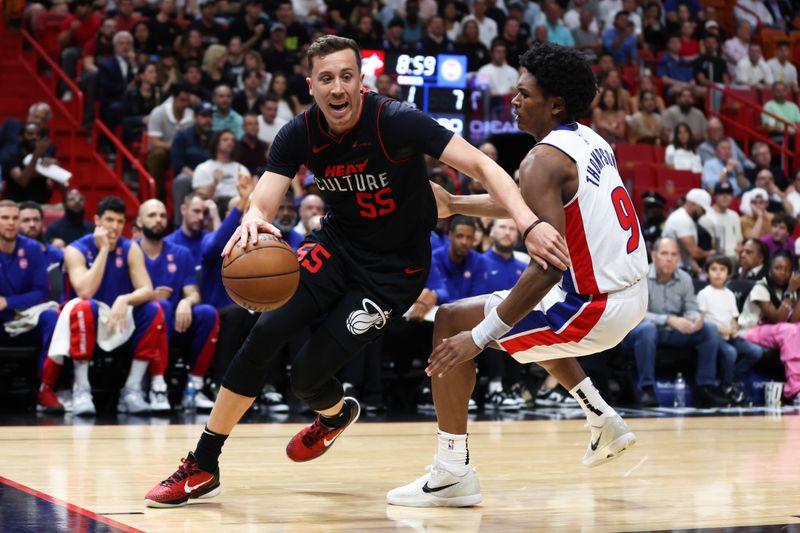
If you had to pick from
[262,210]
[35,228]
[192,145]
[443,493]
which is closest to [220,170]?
[192,145]

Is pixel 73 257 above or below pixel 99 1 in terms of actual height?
below

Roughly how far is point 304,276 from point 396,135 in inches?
26.1

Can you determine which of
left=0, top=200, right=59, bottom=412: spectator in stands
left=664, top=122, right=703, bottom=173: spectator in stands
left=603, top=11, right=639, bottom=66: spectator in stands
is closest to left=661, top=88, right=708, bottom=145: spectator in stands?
left=664, top=122, right=703, bottom=173: spectator in stands

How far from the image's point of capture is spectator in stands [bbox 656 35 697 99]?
641 inches

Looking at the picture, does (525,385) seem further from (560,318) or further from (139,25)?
(139,25)

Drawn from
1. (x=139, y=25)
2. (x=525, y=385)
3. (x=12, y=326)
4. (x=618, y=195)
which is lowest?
(x=525, y=385)

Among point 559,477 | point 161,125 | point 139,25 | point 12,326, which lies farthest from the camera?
point 139,25

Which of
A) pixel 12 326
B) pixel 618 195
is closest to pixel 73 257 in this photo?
pixel 12 326

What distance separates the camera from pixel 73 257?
8117 millimetres

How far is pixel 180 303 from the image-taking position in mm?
8320

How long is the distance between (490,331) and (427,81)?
9.41 meters

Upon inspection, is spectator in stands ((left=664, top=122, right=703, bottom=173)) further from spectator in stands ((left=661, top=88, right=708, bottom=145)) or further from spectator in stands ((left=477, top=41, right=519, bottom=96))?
spectator in stands ((left=477, top=41, right=519, bottom=96))

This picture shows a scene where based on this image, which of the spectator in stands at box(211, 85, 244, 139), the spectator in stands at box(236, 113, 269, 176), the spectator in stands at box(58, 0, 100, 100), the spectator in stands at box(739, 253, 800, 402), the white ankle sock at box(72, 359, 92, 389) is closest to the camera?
the white ankle sock at box(72, 359, 92, 389)

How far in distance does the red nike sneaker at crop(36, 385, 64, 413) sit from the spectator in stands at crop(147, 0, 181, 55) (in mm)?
6107
